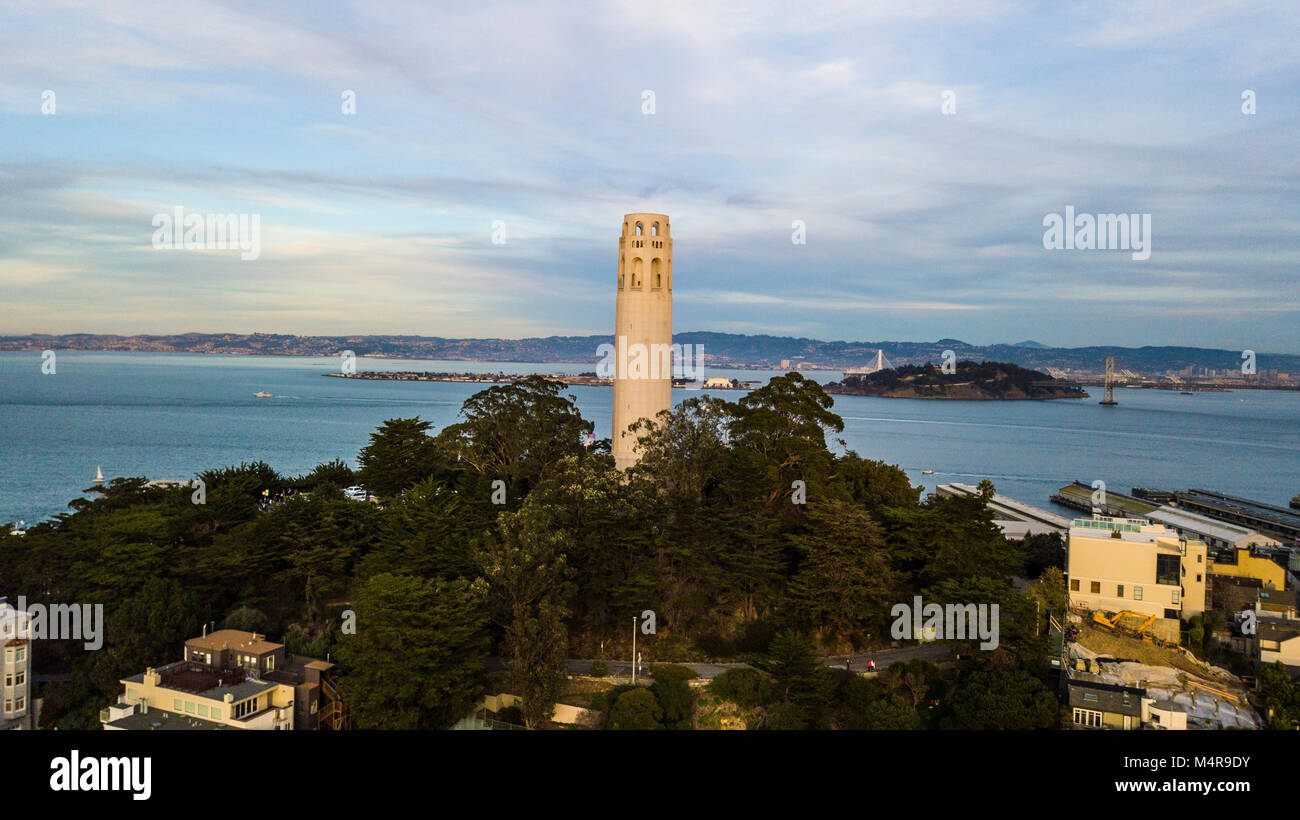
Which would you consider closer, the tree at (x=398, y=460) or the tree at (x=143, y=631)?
the tree at (x=143, y=631)

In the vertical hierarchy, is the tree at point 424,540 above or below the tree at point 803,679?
above

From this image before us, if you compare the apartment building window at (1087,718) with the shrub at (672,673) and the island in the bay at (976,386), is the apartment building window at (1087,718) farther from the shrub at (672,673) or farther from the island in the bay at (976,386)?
the island in the bay at (976,386)

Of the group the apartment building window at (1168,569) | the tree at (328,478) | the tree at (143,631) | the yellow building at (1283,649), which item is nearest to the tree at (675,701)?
the tree at (143,631)

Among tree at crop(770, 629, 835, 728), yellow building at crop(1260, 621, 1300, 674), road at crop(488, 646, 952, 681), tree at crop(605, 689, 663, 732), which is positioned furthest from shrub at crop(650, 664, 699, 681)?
yellow building at crop(1260, 621, 1300, 674)

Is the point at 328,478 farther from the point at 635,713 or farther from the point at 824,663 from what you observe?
the point at 824,663
